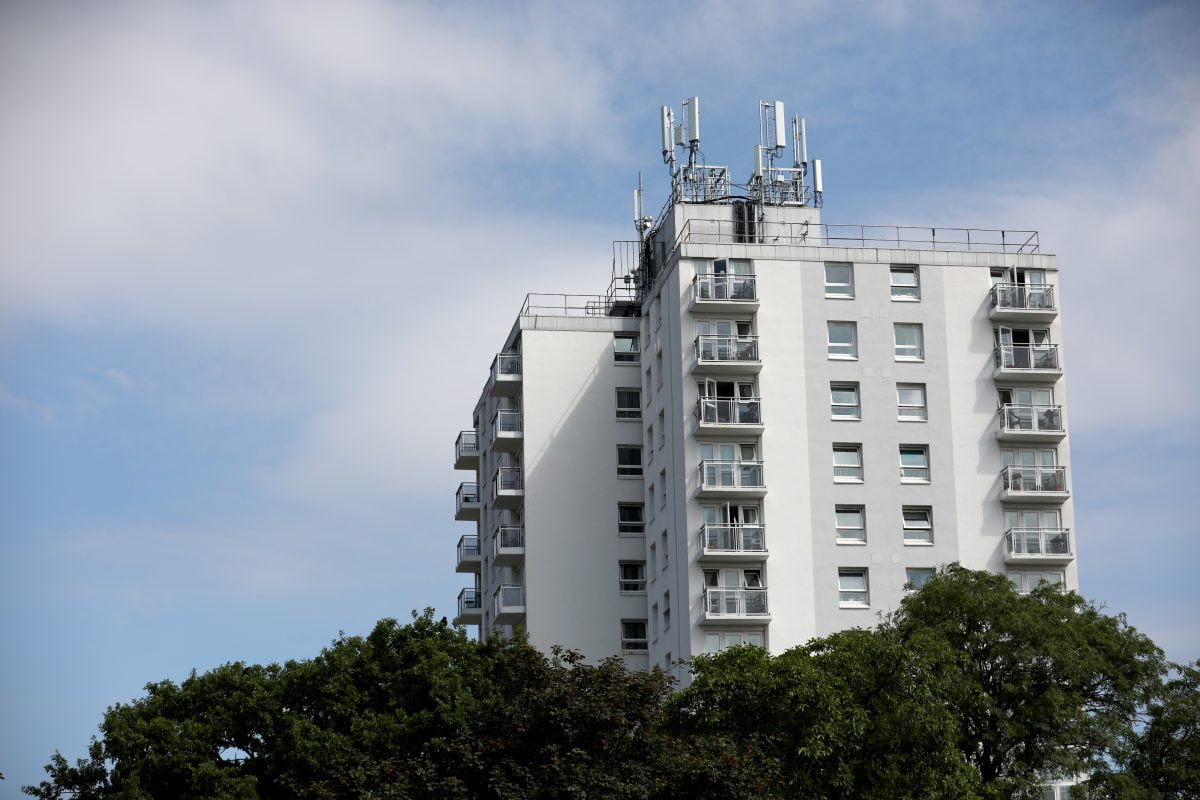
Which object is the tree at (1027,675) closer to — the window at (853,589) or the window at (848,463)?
the window at (853,589)

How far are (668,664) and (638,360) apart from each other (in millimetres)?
17830

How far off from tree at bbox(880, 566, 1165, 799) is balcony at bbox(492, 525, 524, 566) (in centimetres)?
3081

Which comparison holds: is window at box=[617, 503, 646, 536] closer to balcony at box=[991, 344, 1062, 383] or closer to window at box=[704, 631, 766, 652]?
window at box=[704, 631, 766, 652]

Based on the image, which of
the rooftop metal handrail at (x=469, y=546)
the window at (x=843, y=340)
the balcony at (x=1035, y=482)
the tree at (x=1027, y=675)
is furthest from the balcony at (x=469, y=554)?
the tree at (x=1027, y=675)

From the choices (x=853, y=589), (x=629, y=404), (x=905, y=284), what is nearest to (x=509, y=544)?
(x=629, y=404)

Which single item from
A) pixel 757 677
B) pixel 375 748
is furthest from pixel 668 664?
pixel 757 677

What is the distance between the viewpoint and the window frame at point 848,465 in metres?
81.6

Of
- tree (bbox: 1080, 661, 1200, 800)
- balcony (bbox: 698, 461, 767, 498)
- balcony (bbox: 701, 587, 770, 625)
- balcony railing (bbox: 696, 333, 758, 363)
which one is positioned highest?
balcony railing (bbox: 696, 333, 758, 363)

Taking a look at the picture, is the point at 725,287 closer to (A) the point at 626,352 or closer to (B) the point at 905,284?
(B) the point at 905,284

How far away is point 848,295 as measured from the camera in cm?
8412

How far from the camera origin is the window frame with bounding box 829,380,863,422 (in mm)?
82375

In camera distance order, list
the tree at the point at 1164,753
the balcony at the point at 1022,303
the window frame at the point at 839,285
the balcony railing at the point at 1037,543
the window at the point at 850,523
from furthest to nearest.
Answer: the balcony at the point at 1022,303 < the window frame at the point at 839,285 < the balcony railing at the point at 1037,543 < the window at the point at 850,523 < the tree at the point at 1164,753

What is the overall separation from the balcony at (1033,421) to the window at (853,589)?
9.64 m

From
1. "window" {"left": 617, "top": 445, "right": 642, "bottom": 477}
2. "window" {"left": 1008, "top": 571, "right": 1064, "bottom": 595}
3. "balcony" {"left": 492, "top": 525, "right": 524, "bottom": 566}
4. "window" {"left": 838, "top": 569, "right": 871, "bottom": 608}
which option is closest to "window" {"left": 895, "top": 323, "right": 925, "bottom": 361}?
"window" {"left": 838, "top": 569, "right": 871, "bottom": 608}
